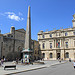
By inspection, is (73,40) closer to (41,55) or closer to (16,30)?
(41,55)

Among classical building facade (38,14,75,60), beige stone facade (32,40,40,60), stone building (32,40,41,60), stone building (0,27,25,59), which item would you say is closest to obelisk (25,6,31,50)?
stone building (0,27,25,59)

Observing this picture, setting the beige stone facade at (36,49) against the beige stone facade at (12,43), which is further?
the beige stone facade at (36,49)

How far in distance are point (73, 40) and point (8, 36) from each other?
24046 millimetres

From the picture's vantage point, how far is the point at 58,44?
158ft

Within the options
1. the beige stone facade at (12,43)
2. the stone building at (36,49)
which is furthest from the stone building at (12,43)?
the stone building at (36,49)

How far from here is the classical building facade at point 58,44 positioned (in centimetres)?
4584

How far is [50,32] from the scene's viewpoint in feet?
165

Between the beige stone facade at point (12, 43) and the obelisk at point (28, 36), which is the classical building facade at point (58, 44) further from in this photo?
the obelisk at point (28, 36)

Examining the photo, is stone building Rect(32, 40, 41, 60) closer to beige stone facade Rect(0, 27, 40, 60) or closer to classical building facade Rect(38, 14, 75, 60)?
classical building facade Rect(38, 14, 75, 60)

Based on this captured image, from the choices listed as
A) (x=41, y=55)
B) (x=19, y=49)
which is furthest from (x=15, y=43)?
(x=41, y=55)

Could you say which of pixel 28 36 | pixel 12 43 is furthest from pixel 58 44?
pixel 28 36

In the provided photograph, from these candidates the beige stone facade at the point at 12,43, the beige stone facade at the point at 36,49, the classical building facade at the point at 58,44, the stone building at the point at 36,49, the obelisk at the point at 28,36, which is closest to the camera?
the obelisk at the point at 28,36

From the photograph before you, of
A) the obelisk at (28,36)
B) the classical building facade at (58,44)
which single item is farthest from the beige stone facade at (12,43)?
the obelisk at (28,36)

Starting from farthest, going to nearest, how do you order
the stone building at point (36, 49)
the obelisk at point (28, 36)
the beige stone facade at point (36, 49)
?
the beige stone facade at point (36, 49) < the stone building at point (36, 49) < the obelisk at point (28, 36)
